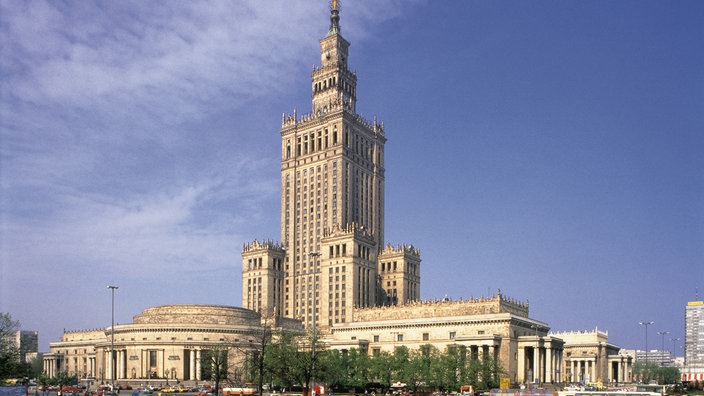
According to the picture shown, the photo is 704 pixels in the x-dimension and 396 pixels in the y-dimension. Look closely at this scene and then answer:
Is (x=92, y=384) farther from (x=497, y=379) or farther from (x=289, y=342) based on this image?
(x=497, y=379)

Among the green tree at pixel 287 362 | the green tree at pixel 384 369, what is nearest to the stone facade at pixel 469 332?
the green tree at pixel 384 369

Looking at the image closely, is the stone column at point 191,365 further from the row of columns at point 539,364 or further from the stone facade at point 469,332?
the row of columns at point 539,364

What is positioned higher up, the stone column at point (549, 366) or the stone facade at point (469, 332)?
the stone facade at point (469, 332)

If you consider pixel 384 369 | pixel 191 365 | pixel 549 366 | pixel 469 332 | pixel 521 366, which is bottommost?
pixel 191 365

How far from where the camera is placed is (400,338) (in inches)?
7116

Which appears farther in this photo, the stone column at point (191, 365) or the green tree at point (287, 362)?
the stone column at point (191, 365)

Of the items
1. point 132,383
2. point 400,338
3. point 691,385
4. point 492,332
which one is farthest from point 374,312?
point 691,385

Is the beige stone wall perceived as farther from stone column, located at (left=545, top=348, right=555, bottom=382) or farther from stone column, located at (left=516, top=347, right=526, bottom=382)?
stone column, located at (left=545, top=348, right=555, bottom=382)

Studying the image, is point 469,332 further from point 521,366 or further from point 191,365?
point 191,365

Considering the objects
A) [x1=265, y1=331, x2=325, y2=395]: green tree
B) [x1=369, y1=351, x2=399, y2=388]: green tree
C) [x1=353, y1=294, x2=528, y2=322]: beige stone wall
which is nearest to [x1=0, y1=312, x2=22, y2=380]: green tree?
[x1=265, y1=331, x2=325, y2=395]: green tree

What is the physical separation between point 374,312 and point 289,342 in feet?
236

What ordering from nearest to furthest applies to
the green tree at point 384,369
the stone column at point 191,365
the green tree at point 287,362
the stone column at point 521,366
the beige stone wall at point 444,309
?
the green tree at point 287,362 < the green tree at point 384,369 < the stone column at point 521,366 < the beige stone wall at point 444,309 < the stone column at point 191,365

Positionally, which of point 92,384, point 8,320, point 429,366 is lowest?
point 92,384

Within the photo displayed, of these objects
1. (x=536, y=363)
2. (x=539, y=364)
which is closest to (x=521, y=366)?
(x=536, y=363)
